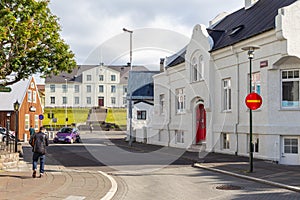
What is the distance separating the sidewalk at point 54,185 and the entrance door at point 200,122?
13675mm

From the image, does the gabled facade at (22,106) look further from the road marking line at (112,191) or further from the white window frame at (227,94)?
the road marking line at (112,191)

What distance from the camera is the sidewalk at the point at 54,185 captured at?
1090 centimetres

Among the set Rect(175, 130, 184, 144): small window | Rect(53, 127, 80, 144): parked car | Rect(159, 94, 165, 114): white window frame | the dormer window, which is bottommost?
Rect(53, 127, 80, 144): parked car

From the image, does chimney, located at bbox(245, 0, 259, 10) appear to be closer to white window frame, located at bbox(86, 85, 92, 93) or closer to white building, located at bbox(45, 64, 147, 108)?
white building, located at bbox(45, 64, 147, 108)

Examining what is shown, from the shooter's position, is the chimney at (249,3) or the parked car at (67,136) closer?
the chimney at (249,3)

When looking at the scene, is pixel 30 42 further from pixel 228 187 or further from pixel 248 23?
pixel 248 23

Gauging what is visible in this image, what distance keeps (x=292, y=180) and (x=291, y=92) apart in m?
6.68

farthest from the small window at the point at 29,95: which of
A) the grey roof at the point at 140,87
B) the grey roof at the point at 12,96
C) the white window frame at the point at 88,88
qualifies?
the white window frame at the point at 88,88

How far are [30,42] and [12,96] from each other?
3579 centimetres

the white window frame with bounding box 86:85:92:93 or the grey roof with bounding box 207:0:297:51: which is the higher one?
the grey roof with bounding box 207:0:297:51

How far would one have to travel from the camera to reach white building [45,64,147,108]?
1853 inches

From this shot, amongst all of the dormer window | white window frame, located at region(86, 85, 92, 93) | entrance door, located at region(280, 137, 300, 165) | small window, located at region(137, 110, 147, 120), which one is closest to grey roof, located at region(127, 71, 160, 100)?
small window, located at region(137, 110, 147, 120)

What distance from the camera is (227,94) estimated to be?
24.5 metres

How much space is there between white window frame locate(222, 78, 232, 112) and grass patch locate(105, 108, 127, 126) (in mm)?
39784
